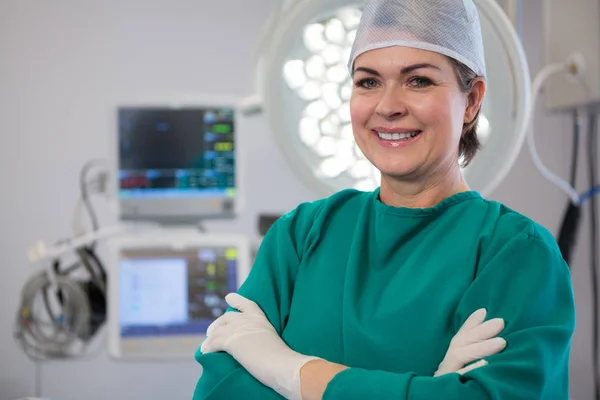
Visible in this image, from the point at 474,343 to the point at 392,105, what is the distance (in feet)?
1.17

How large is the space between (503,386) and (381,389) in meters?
0.15

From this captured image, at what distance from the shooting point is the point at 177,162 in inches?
83.7

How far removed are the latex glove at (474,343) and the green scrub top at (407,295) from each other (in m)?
0.01

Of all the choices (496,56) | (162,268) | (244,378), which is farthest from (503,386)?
(162,268)

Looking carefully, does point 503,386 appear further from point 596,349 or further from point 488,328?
point 596,349

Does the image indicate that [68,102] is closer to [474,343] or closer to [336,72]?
[336,72]

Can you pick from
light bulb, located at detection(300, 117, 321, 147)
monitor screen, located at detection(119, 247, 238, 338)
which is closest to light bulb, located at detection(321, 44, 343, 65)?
light bulb, located at detection(300, 117, 321, 147)

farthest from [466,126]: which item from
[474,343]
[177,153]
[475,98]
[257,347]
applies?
[177,153]

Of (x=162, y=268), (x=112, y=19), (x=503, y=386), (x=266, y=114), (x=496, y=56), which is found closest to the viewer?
(x=503, y=386)

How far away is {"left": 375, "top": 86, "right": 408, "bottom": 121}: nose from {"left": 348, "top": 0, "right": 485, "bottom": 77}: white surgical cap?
0.23 ft

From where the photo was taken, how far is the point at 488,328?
923 mm

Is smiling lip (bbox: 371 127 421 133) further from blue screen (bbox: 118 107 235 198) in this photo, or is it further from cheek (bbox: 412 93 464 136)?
blue screen (bbox: 118 107 235 198)

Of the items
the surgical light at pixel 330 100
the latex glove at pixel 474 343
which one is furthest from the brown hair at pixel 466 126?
the latex glove at pixel 474 343

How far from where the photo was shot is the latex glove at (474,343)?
0.92 metres
